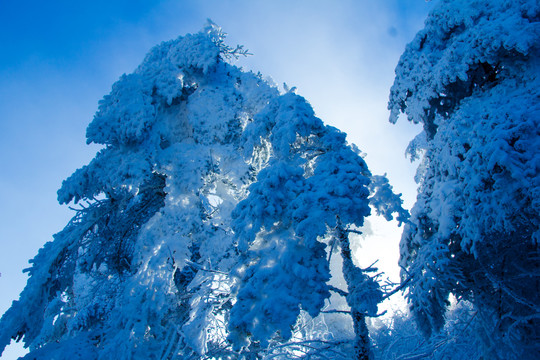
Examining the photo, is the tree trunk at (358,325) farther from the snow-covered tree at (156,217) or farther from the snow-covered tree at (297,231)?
the snow-covered tree at (156,217)

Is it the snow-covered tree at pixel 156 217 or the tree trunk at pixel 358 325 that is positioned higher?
the snow-covered tree at pixel 156 217

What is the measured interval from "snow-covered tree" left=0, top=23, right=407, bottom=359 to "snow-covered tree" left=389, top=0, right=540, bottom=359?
57.9 inches

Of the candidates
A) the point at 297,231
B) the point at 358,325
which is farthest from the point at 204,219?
the point at 358,325

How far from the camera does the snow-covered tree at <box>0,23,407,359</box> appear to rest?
137 inches

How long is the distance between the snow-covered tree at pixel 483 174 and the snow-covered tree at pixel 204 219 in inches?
57.9

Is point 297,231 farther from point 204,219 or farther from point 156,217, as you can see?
point 204,219

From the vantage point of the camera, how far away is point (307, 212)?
3465mm

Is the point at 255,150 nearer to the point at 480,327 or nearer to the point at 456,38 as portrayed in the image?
the point at 456,38

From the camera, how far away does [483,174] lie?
454cm

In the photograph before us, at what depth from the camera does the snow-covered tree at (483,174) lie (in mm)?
4324

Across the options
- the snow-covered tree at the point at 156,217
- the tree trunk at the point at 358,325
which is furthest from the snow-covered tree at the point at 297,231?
the snow-covered tree at the point at 156,217

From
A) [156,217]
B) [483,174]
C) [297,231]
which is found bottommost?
[297,231]

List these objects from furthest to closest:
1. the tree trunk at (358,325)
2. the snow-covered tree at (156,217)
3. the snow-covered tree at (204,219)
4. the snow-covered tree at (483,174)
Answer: the snow-covered tree at (156,217) → the snow-covered tree at (483,174) → the tree trunk at (358,325) → the snow-covered tree at (204,219)

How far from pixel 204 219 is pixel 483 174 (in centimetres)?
615
